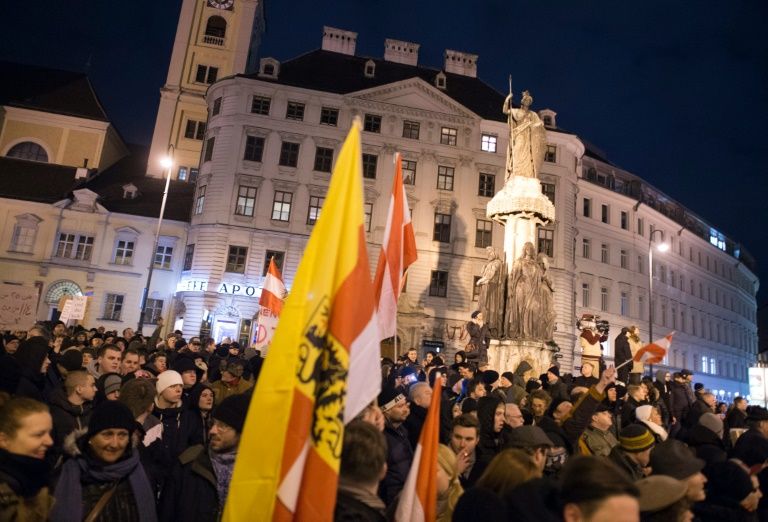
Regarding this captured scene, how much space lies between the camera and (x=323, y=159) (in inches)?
1379

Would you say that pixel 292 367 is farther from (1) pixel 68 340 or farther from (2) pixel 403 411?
(1) pixel 68 340

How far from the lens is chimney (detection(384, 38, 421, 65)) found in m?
43.6

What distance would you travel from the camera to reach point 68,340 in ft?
34.5

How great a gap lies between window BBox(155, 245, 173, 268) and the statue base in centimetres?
2626

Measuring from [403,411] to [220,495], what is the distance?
1927 millimetres

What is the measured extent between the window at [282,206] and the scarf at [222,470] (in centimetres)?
3065

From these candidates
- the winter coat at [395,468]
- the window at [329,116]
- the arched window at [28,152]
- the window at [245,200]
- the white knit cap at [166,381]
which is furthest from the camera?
the arched window at [28,152]

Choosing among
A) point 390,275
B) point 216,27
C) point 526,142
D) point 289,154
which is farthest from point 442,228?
point 390,275

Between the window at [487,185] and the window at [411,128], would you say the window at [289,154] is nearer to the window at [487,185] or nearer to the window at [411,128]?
the window at [411,128]

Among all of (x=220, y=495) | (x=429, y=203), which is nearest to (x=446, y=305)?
(x=429, y=203)

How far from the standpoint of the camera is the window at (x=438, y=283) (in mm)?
33781

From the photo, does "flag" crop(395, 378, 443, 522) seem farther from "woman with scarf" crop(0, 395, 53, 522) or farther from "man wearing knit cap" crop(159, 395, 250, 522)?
"woman with scarf" crop(0, 395, 53, 522)

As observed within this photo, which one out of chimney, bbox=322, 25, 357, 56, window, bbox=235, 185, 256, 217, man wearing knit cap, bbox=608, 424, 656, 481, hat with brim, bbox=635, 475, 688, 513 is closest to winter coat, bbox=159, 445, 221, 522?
hat with brim, bbox=635, 475, 688, 513

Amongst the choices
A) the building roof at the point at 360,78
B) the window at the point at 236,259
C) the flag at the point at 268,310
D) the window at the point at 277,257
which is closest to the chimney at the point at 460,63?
the building roof at the point at 360,78
